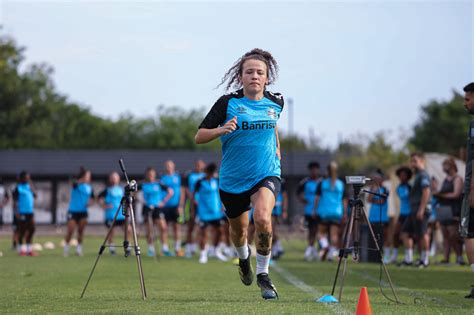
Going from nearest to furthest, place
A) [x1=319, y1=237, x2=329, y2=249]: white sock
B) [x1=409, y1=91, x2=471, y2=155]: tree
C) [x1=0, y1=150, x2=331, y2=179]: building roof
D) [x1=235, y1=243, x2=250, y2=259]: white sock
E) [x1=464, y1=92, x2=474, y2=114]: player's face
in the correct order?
1. [x1=235, y1=243, x2=250, y2=259]: white sock
2. [x1=464, y1=92, x2=474, y2=114]: player's face
3. [x1=319, y1=237, x2=329, y2=249]: white sock
4. [x1=0, y1=150, x2=331, y2=179]: building roof
5. [x1=409, y1=91, x2=471, y2=155]: tree

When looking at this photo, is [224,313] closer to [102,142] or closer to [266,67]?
[266,67]

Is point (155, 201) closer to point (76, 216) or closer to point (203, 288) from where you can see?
point (76, 216)

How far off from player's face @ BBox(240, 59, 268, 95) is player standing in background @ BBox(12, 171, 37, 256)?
1550 centimetres

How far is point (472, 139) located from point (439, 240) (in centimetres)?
1957

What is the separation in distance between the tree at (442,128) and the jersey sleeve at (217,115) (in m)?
73.5

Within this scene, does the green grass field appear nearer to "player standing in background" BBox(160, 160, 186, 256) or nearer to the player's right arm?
the player's right arm

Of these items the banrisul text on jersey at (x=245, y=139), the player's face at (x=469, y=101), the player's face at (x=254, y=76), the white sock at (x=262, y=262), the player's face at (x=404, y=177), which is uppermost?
the player's face at (x=254, y=76)

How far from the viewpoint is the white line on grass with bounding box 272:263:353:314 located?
927 cm

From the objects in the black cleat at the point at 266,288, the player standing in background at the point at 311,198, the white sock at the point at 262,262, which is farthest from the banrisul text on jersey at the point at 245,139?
the player standing in background at the point at 311,198

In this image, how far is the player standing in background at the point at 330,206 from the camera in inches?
896

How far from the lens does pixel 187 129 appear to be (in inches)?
4700

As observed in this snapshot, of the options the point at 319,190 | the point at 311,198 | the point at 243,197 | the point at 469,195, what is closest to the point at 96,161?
the point at 311,198

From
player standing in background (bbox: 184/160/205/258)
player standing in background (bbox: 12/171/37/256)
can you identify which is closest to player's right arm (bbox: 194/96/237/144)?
player standing in background (bbox: 184/160/205/258)

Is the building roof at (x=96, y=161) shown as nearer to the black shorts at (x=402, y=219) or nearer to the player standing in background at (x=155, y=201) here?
the player standing in background at (x=155, y=201)
